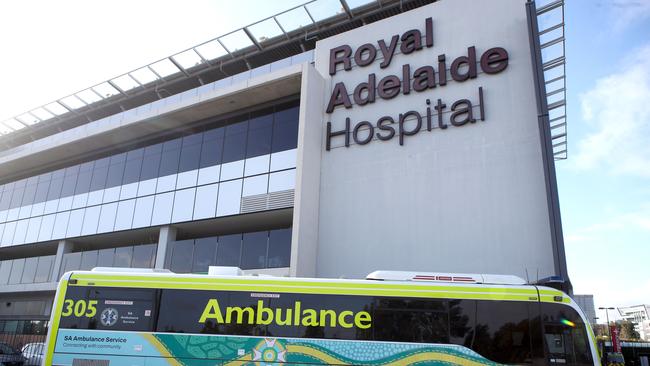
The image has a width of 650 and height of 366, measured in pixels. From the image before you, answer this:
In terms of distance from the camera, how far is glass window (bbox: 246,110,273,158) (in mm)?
20359

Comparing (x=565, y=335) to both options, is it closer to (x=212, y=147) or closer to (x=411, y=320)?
(x=411, y=320)

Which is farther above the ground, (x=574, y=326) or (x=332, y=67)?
(x=332, y=67)

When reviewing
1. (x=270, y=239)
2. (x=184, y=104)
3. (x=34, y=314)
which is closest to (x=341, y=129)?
(x=270, y=239)

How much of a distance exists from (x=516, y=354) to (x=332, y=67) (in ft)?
50.4

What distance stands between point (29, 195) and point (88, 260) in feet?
24.9

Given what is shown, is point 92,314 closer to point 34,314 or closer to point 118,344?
point 118,344

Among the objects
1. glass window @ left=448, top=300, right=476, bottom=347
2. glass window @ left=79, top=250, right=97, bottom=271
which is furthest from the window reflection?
glass window @ left=448, top=300, right=476, bottom=347

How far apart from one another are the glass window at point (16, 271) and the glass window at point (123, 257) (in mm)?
8012

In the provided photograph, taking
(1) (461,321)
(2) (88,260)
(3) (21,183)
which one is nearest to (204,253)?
(2) (88,260)

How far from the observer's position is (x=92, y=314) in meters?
9.84

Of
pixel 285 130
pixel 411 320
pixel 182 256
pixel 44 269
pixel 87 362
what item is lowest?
pixel 87 362

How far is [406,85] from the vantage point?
1897 centimetres

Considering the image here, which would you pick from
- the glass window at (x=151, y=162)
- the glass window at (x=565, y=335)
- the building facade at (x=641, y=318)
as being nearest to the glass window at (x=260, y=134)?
the glass window at (x=151, y=162)

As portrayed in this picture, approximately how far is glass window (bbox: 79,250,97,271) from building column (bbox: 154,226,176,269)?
549 cm
